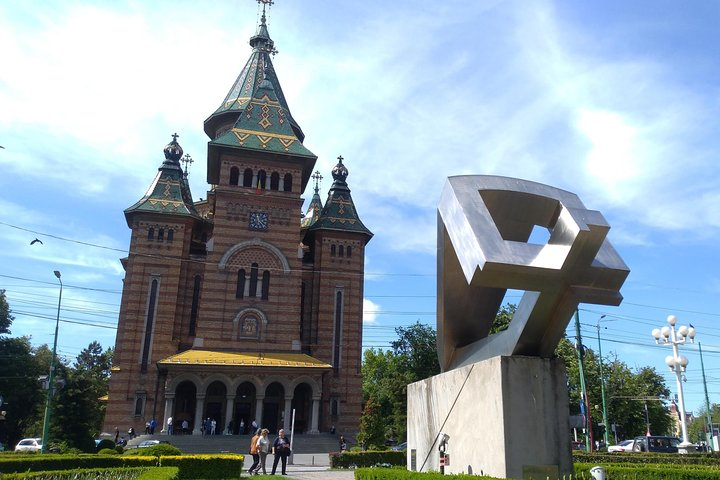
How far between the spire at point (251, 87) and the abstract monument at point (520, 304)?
37507 mm

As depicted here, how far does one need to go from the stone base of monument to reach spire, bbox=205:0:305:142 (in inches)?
1522

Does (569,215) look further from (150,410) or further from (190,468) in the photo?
(150,410)

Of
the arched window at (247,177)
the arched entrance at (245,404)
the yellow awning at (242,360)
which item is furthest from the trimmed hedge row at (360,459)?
the arched window at (247,177)

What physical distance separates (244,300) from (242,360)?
429 centimetres

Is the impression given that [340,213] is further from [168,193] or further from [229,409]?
[229,409]

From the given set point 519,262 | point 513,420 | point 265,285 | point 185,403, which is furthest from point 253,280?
point 519,262

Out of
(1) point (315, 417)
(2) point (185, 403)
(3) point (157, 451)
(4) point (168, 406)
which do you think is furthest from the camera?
(2) point (185, 403)

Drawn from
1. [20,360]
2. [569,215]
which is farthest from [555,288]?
[20,360]

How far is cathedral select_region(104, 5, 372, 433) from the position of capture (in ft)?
119

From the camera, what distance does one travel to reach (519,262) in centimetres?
829

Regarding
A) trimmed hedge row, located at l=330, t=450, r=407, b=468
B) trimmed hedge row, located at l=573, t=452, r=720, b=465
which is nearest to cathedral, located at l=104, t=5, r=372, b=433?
trimmed hedge row, located at l=330, t=450, r=407, b=468

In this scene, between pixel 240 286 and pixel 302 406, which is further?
pixel 240 286

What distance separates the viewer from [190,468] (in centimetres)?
1653

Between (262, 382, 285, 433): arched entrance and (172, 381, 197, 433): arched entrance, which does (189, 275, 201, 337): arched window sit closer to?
(172, 381, 197, 433): arched entrance
